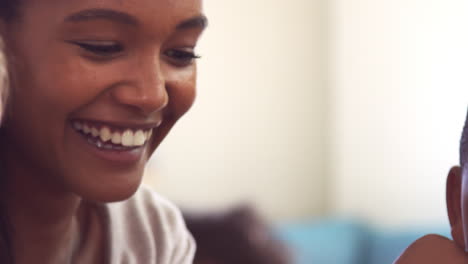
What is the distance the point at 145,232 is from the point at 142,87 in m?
0.28

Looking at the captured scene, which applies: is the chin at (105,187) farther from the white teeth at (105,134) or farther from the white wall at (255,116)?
the white wall at (255,116)

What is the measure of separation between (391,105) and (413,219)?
1.17 ft

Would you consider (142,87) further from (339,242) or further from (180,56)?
(339,242)

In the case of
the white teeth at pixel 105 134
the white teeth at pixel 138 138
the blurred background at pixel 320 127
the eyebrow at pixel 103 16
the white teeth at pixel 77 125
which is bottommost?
the blurred background at pixel 320 127

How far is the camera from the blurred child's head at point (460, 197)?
0.53 metres

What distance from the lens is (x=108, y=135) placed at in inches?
24.4

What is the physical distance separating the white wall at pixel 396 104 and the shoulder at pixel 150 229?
37.6 inches

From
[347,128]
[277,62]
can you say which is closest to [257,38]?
[277,62]

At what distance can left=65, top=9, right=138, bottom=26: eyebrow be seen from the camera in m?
0.58

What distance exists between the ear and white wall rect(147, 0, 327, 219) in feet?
5.99

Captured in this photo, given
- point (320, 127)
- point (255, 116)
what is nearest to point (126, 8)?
point (255, 116)

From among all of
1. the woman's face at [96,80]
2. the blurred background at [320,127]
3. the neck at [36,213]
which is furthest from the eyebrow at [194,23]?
the blurred background at [320,127]

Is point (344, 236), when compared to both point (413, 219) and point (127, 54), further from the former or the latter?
point (127, 54)

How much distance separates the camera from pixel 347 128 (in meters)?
2.52
